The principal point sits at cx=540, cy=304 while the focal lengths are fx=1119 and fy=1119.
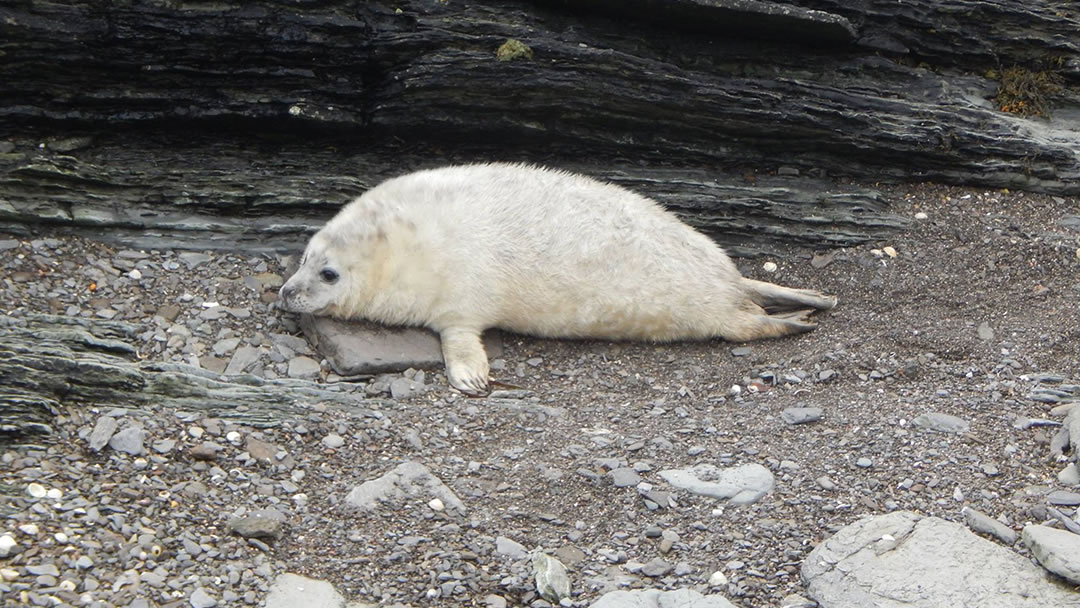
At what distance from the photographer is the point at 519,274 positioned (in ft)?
21.6

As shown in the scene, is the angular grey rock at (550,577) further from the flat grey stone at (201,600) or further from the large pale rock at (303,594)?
the flat grey stone at (201,600)

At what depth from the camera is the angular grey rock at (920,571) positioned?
13.4ft

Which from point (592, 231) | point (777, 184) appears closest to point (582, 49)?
point (592, 231)

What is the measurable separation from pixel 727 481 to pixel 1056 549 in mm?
1372

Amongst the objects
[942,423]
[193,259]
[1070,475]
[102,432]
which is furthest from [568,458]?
[193,259]

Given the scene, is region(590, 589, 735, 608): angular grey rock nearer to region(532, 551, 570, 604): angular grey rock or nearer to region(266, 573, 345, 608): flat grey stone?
region(532, 551, 570, 604): angular grey rock

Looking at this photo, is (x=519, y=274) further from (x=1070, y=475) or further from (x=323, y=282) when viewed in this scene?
(x=1070, y=475)

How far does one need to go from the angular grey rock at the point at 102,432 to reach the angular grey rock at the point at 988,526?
3.66 metres

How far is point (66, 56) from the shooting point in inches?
249

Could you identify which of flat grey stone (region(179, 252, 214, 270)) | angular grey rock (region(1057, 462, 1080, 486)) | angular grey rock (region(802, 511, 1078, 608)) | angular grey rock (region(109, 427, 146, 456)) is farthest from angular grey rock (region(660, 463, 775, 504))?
flat grey stone (region(179, 252, 214, 270))

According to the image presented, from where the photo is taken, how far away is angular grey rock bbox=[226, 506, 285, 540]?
4.49 m

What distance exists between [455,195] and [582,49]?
119 centimetres

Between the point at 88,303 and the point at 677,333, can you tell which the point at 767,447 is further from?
the point at 88,303

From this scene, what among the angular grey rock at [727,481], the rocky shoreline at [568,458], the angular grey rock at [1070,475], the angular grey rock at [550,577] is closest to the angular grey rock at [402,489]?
the rocky shoreline at [568,458]
